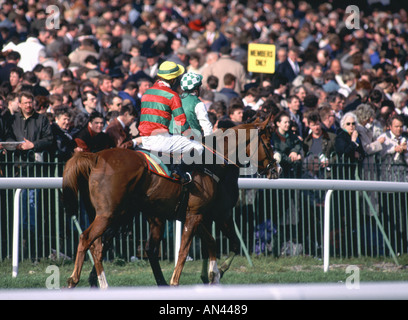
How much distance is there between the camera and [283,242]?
32.0ft

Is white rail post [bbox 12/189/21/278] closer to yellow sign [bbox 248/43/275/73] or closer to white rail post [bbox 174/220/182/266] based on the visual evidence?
white rail post [bbox 174/220/182/266]

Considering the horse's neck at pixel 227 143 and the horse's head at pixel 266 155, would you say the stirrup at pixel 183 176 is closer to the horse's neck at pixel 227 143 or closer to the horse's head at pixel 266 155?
the horse's neck at pixel 227 143

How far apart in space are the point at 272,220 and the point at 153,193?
281cm

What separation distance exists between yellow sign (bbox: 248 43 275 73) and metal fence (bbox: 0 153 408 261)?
10.1ft

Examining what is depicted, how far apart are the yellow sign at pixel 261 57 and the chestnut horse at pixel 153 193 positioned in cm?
454

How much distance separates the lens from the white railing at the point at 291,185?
770 centimetres

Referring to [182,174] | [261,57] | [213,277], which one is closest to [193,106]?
[182,174]

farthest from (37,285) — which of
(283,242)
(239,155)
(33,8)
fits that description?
(33,8)

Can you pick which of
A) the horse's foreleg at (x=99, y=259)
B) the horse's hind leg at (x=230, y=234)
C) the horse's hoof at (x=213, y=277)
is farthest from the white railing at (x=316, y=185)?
the horse's foreleg at (x=99, y=259)

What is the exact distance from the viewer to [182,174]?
7316 mm

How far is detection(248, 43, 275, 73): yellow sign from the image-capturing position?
12609 millimetres

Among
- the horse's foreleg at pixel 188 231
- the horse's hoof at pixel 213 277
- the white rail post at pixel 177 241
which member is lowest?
the horse's hoof at pixel 213 277
